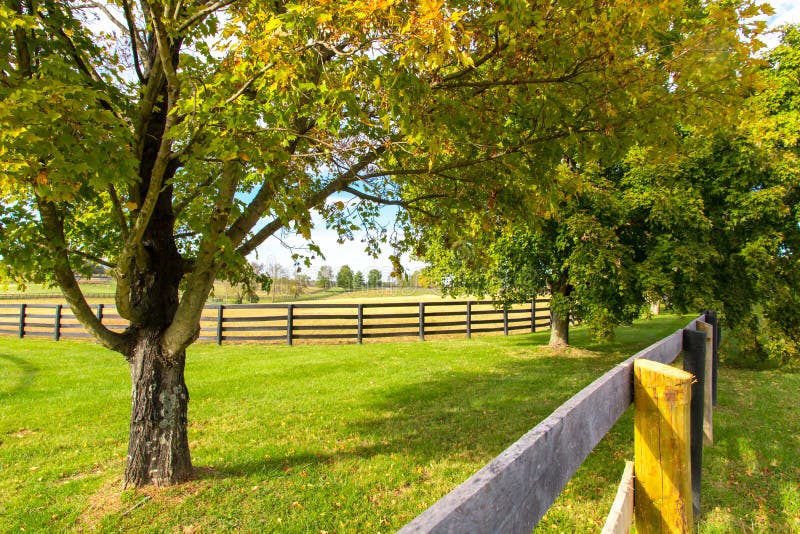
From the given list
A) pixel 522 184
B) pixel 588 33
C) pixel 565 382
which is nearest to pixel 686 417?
pixel 588 33

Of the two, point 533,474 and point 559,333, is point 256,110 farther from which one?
point 559,333

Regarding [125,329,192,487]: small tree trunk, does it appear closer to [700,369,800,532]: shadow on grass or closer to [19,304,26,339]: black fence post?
[700,369,800,532]: shadow on grass

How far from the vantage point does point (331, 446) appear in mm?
5699

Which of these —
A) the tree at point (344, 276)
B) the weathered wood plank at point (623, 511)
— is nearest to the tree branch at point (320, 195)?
the weathered wood plank at point (623, 511)

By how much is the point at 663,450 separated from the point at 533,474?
102cm

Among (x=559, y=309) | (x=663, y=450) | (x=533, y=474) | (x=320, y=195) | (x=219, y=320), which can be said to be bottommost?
(x=219, y=320)

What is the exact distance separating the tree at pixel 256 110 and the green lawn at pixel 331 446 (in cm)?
71

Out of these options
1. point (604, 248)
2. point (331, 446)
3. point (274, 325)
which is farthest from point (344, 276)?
point (331, 446)

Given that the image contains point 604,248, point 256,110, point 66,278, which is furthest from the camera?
point 604,248

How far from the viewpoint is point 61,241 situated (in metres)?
4.01

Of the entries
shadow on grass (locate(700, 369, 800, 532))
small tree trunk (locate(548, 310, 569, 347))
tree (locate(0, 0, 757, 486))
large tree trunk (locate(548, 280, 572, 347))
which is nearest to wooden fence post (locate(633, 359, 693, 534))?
tree (locate(0, 0, 757, 486))

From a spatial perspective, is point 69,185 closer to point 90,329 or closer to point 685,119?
point 90,329

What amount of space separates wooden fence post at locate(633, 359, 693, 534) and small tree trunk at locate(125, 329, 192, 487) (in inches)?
166

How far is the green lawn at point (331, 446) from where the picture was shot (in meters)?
4.02
